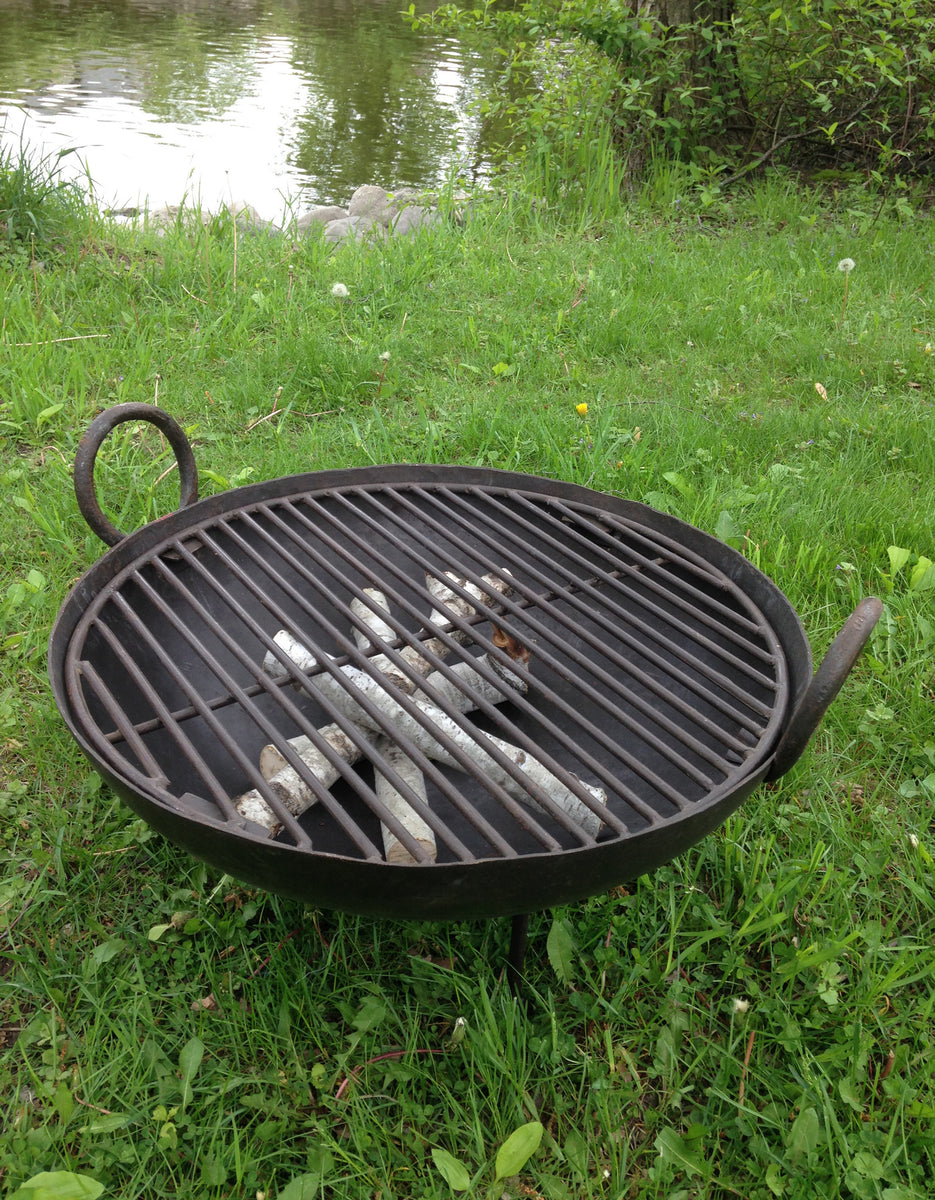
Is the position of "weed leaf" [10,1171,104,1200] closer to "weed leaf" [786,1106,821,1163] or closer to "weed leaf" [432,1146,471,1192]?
"weed leaf" [432,1146,471,1192]

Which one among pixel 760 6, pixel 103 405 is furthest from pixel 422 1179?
pixel 760 6

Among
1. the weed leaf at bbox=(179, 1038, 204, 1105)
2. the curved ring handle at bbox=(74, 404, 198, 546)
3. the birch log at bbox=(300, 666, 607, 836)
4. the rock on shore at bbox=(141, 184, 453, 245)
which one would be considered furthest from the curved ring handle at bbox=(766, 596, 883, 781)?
the rock on shore at bbox=(141, 184, 453, 245)

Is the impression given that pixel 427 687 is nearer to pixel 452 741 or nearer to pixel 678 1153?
pixel 452 741

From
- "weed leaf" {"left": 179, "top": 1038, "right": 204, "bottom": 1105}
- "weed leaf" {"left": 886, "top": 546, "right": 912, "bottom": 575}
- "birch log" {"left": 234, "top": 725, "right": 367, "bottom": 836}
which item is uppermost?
"birch log" {"left": 234, "top": 725, "right": 367, "bottom": 836}

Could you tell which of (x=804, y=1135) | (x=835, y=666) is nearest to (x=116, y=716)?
(x=835, y=666)

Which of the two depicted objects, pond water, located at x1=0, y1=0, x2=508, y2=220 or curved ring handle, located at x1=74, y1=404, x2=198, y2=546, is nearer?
curved ring handle, located at x1=74, y1=404, x2=198, y2=546

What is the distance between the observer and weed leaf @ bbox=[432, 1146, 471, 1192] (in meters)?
1.16

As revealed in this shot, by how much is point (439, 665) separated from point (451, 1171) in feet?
2.26

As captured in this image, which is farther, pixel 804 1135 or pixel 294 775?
pixel 294 775

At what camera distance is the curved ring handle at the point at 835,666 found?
3.68 feet

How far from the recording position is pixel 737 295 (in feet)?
11.8

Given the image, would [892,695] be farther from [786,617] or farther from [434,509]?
[434,509]

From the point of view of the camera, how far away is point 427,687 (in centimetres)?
141

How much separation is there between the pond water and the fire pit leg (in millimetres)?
4177
